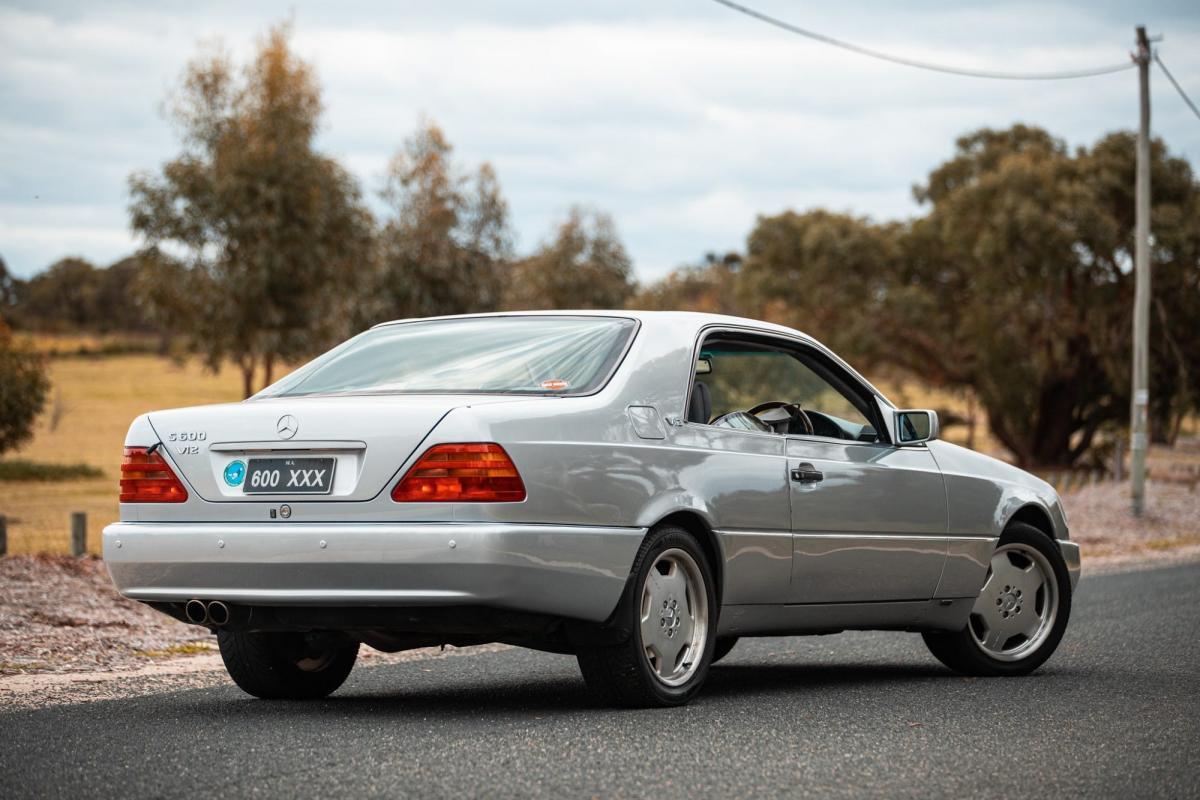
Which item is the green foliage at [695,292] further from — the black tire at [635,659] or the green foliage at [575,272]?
Answer: the black tire at [635,659]

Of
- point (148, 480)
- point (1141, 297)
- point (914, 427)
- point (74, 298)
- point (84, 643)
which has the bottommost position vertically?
point (84, 643)

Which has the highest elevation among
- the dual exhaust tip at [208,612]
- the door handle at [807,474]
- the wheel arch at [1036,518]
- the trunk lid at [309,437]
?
the trunk lid at [309,437]

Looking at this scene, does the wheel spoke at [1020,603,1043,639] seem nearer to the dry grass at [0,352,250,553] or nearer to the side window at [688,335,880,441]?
the side window at [688,335,880,441]

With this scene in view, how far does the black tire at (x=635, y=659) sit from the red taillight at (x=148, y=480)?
166 cm

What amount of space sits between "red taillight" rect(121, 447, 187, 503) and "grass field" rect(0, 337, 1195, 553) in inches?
313

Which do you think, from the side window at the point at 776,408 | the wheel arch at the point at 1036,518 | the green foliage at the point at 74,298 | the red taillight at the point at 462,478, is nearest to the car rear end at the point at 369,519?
the red taillight at the point at 462,478

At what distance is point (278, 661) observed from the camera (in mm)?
6906

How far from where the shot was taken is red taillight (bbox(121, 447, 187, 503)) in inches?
245

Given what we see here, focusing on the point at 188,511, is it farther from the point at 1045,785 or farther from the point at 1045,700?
the point at 1045,700

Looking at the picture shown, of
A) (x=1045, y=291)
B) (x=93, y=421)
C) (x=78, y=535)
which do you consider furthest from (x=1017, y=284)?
(x=93, y=421)

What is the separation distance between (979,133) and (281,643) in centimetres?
3922

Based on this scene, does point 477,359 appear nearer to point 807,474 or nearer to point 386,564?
point 386,564

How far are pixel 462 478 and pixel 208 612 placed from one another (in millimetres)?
1162

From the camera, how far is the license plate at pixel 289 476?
19.4 feet
